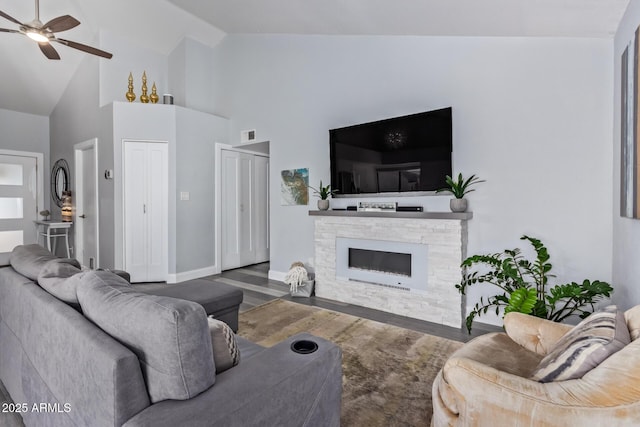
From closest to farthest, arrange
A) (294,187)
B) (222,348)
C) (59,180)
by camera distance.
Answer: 1. (222,348)
2. (294,187)
3. (59,180)

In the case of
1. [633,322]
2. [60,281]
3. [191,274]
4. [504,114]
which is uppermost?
[504,114]

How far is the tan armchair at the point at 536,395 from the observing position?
0.92m

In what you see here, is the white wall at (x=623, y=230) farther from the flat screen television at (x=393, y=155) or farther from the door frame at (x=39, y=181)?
the door frame at (x=39, y=181)

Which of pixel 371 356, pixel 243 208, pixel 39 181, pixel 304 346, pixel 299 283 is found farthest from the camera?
pixel 39 181

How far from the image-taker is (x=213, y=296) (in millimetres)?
2393

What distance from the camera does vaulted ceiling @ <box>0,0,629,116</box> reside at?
230 cm

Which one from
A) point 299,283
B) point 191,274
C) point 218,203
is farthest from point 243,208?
point 299,283

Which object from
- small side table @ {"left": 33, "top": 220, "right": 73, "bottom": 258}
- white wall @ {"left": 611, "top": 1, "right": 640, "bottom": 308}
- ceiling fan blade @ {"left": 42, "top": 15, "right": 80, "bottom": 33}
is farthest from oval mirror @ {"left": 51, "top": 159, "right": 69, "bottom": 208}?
white wall @ {"left": 611, "top": 1, "right": 640, "bottom": 308}

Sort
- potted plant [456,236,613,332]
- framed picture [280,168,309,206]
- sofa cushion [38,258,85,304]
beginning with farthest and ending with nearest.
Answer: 1. framed picture [280,168,309,206]
2. potted plant [456,236,613,332]
3. sofa cushion [38,258,85,304]

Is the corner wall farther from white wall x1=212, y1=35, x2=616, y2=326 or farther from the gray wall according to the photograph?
white wall x1=212, y1=35, x2=616, y2=326

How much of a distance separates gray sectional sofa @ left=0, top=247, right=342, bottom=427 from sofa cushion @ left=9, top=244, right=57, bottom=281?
0.28 metres

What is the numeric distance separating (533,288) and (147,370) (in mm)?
2533

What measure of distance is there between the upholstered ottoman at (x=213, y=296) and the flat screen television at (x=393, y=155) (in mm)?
1895

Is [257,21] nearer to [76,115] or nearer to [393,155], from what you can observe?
[393,155]
